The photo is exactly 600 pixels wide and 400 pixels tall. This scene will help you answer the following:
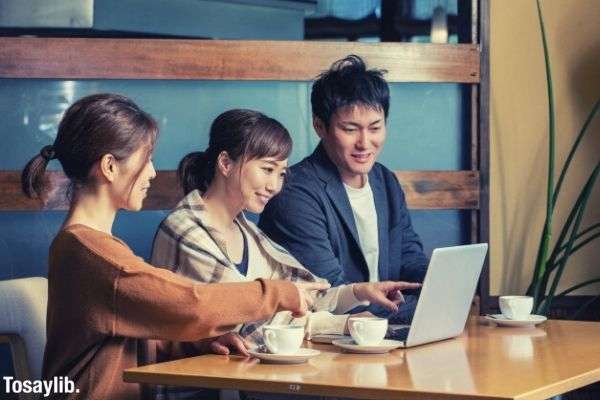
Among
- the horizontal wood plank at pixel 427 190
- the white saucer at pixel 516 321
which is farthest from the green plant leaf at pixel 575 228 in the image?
the white saucer at pixel 516 321

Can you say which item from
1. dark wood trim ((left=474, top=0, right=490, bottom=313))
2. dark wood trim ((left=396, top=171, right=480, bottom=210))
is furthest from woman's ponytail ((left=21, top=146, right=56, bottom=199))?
dark wood trim ((left=474, top=0, right=490, bottom=313))

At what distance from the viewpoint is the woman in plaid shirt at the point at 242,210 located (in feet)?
8.73

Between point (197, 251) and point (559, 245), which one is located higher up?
point (197, 251)

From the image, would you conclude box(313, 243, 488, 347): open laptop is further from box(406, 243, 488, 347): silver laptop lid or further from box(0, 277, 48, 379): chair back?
box(0, 277, 48, 379): chair back

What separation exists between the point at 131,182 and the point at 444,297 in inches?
26.9

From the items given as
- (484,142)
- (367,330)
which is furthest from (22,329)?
(484,142)

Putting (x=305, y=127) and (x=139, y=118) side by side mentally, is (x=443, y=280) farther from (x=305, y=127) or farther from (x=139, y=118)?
(x=305, y=127)

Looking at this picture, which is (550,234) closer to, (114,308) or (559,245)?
(559,245)

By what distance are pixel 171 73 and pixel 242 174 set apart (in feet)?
3.40

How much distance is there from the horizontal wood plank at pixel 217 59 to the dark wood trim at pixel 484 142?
4 centimetres

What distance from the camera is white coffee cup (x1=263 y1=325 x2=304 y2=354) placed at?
2199mm

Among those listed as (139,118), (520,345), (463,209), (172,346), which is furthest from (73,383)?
(463,209)

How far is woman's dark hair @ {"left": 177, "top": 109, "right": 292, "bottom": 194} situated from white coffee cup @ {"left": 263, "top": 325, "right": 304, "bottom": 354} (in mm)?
727

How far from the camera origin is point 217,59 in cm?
380
